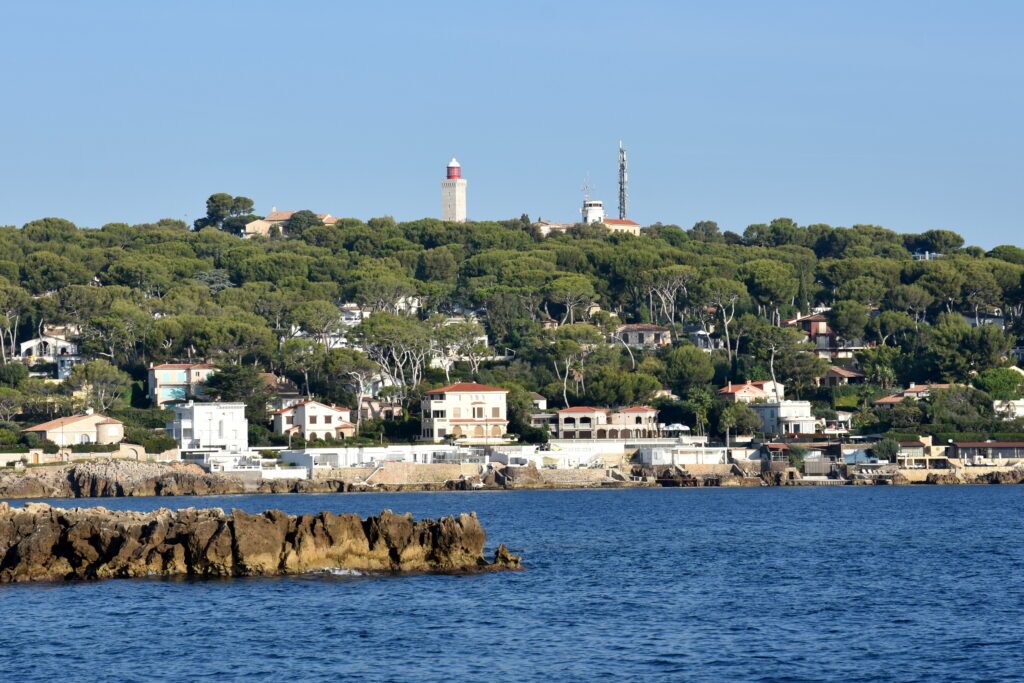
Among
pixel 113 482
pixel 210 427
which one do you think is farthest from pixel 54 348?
pixel 113 482

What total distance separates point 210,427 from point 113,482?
8.44 meters

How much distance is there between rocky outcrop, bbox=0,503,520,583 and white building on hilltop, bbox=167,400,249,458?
37635mm

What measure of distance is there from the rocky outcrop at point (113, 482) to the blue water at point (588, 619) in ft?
78.4

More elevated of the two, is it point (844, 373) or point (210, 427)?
point (844, 373)

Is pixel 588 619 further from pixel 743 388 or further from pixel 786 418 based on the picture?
pixel 743 388

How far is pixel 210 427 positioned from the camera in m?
77.6

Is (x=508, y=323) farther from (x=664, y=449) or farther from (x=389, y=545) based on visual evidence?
(x=389, y=545)

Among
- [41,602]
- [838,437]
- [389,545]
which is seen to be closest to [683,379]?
[838,437]

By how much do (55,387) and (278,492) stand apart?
18.9m

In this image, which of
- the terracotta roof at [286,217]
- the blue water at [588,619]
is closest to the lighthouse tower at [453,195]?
the terracotta roof at [286,217]

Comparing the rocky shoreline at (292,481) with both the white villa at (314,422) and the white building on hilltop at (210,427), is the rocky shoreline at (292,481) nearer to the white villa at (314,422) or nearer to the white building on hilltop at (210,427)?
the white building on hilltop at (210,427)

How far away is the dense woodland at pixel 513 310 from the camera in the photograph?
283 ft

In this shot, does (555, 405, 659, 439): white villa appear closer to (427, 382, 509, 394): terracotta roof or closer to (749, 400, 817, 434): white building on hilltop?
(427, 382, 509, 394): terracotta roof

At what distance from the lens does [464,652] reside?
30266mm
